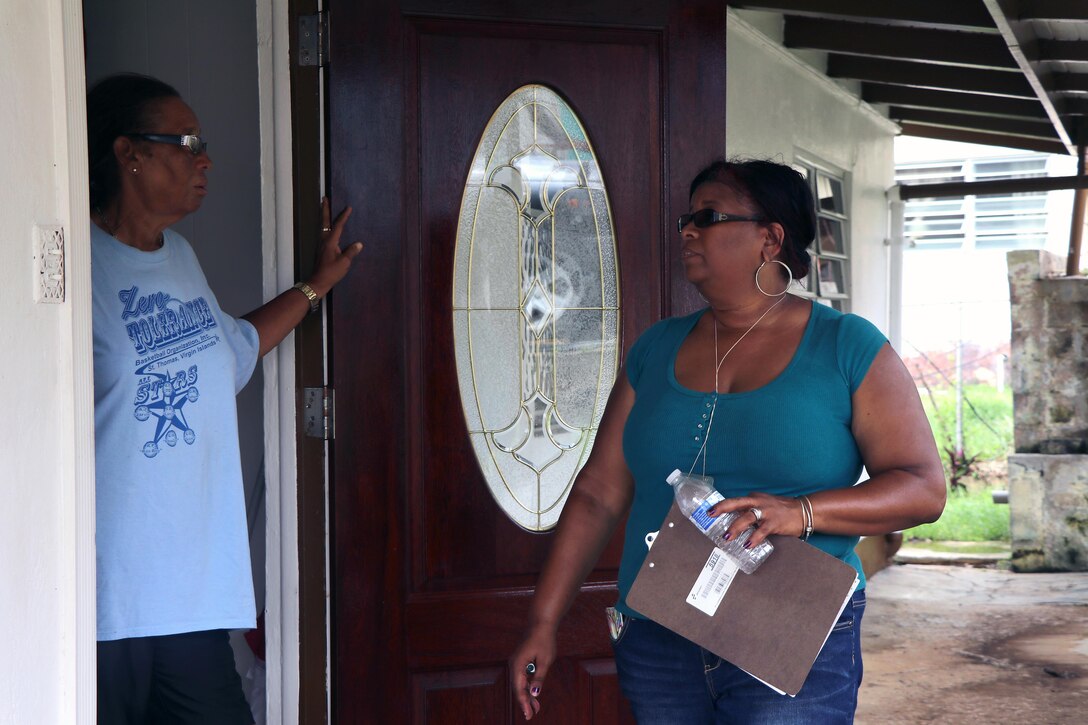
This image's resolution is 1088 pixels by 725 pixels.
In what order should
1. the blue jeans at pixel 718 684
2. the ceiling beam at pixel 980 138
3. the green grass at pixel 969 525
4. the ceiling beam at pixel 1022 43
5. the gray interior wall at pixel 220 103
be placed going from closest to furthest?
the blue jeans at pixel 718 684 → the gray interior wall at pixel 220 103 → the ceiling beam at pixel 1022 43 → the ceiling beam at pixel 980 138 → the green grass at pixel 969 525

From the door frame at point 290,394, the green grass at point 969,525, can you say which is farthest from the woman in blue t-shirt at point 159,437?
the green grass at point 969,525

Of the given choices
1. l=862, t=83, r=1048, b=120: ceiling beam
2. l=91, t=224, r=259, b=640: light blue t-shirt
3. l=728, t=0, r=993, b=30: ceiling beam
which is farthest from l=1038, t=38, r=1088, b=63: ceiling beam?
l=91, t=224, r=259, b=640: light blue t-shirt

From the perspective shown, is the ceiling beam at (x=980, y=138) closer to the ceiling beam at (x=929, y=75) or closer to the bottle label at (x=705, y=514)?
Result: the ceiling beam at (x=929, y=75)

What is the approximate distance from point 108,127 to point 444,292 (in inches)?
32.7

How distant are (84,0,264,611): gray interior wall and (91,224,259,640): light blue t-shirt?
2.95 ft

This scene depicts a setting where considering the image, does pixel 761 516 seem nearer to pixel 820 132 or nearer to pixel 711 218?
pixel 711 218

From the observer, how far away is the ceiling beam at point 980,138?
796 cm

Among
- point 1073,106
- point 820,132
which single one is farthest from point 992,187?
point 820,132

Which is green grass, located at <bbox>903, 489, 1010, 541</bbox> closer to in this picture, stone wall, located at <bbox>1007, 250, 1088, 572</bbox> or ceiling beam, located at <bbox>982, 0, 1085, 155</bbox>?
stone wall, located at <bbox>1007, 250, 1088, 572</bbox>

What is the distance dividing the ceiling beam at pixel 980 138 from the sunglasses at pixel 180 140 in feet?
22.4

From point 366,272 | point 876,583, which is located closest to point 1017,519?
point 876,583

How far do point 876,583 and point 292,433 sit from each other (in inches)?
228

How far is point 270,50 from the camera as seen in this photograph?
2.85 metres

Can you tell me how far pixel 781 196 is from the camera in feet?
7.00
